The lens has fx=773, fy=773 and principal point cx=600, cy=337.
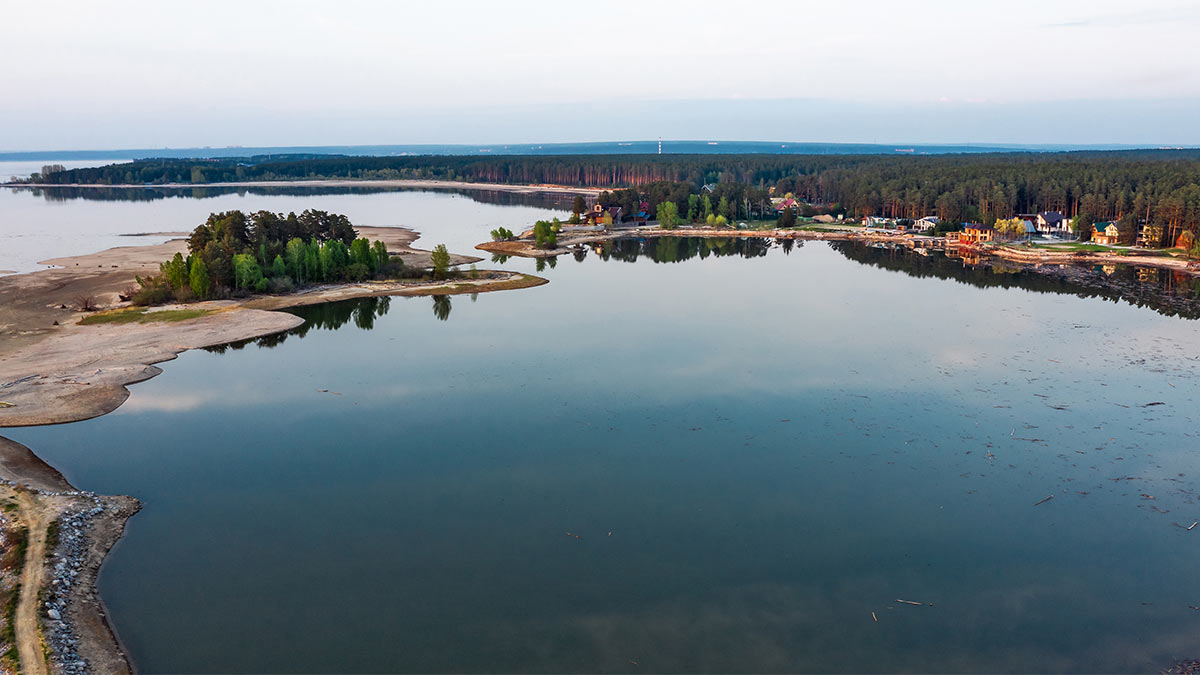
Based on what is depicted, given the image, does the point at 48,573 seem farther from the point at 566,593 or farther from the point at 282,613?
the point at 566,593

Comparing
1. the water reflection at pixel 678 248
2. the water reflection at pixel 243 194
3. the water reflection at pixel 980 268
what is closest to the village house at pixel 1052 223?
the water reflection at pixel 980 268

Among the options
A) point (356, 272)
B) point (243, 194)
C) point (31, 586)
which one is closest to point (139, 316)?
point (356, 272)

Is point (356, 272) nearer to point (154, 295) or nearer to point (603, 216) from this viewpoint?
point (154, 295)

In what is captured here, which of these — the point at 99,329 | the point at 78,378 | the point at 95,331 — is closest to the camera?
the point at 78,378

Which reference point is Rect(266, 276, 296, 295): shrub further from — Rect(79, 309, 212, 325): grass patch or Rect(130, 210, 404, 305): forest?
Rect(79, 309, 212, 325): grass patch

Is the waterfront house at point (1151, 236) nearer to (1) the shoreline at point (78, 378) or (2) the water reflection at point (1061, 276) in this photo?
(2) the water reflection at point (1061, 276)

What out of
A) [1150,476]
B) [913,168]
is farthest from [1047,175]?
[1150,476]
